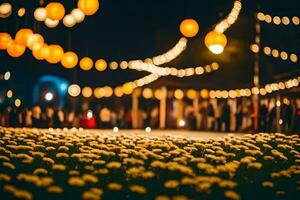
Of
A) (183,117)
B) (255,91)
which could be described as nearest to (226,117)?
(183,117)

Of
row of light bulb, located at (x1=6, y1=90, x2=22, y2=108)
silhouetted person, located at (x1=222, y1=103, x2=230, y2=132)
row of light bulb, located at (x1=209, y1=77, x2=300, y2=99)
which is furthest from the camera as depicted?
row of light bulb, located at (x1=6, y1=90, x2=22, y2=108)

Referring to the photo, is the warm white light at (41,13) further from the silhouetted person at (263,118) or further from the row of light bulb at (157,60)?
the silhouetted person at (263,118)

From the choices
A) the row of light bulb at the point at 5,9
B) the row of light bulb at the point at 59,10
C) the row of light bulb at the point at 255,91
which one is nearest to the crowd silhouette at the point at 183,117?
the row of light bulb at the point at 255,91

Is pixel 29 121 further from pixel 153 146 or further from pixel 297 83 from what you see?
pixel 153 146

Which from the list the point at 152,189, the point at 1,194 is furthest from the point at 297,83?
the point at 1,194

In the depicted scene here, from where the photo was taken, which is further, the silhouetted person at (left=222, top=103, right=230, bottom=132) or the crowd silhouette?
the silhouetted person at (left=222, top=103, right=230, bottom=132)

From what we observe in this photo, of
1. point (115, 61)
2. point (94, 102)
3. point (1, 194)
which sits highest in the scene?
point (115, 61)

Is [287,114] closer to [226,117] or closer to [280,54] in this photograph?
[280,54]

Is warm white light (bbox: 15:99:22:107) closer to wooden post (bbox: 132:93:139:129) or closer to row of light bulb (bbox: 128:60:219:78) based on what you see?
wooden post (bbox: 132:93:139:129)

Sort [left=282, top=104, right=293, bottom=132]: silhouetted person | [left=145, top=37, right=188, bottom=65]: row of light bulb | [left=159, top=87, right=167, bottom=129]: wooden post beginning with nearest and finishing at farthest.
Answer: [left=282, top=104, right=293, bottom=132]: silhouetted person < [left=145, top=37, right=188, bottom=65]: row of light bulb < [left=159, top=87, right=167, bottom=129]: wooden post

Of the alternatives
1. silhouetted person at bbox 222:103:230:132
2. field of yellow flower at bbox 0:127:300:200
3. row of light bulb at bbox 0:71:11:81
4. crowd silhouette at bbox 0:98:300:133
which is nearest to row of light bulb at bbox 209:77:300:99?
crowd silhouette at bbox 0:98:300:133

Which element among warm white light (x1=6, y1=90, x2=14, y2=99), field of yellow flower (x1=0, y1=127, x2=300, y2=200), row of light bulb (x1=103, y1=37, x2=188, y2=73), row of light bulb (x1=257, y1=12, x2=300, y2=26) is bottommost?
field of yellow flower (x1=0, y1=127, x2=300, y2=200)

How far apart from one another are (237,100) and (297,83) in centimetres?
755

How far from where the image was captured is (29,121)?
23.6 meters
